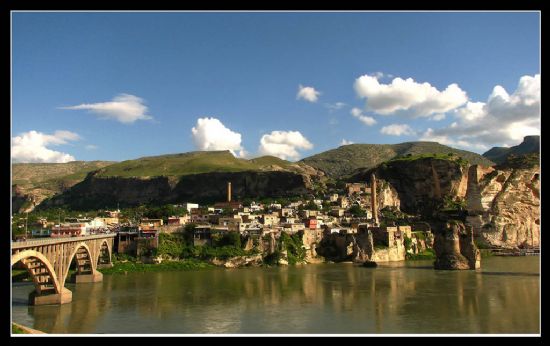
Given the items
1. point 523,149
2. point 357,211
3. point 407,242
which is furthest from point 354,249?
point 523,149

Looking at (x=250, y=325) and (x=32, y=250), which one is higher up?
(x=32, y=250)

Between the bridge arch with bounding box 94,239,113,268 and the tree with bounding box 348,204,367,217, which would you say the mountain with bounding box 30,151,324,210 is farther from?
the bridge arch with bounding box 94,239,113,268

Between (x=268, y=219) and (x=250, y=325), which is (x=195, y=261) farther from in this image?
(x=250, y=325)

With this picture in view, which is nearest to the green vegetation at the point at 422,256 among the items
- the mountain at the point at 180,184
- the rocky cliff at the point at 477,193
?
the rocky cliff at the point at 477,193

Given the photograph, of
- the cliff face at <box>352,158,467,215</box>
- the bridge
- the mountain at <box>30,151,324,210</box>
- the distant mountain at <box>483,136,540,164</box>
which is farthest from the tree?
the distant mountain at <box>483,136,540,164</box>

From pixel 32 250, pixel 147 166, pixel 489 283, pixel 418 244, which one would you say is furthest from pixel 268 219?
pixel 147 166
